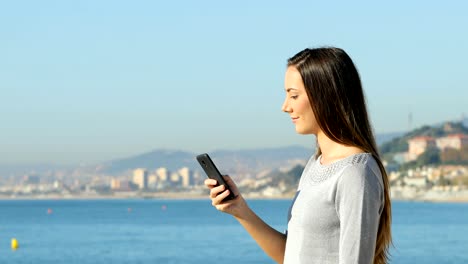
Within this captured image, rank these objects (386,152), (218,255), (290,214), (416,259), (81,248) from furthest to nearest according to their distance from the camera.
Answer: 1. (386,152)
2. (81,248)
3. (218,255)
4. (416,259)
5. (290,214)

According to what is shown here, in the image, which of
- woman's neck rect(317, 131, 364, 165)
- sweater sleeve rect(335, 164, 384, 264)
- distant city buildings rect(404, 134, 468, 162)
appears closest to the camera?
sweater sleeve rect(335, 164, 384, 264)

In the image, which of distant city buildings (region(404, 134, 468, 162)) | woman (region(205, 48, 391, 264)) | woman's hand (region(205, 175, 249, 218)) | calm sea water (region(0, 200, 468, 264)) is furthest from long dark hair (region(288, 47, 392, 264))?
distant city buildings (region(404, 134, 468, 162))

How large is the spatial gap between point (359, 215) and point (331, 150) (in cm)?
24

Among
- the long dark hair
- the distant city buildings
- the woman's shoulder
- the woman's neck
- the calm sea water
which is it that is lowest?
the distant city buildings

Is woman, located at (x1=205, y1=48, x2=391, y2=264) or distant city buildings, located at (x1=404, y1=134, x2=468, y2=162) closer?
woman, located at (x1=205, y1=48, x2=391, y2=264)

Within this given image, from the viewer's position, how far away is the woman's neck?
2635 mm

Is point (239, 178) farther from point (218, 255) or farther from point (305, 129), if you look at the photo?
point (305, 129)

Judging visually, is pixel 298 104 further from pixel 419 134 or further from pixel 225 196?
pixel 419 134

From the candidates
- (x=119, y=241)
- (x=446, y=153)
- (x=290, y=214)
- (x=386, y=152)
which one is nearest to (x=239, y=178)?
(x=386, y=152)

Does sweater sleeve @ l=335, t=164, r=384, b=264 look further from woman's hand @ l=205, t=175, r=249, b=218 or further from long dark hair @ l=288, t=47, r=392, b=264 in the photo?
woman's hand @ l=205, t=175, r=249, b=218

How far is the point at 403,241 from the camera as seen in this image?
51938mm

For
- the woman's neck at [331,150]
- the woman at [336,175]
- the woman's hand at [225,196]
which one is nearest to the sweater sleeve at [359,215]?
the woman at [336,175]

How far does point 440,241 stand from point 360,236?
167ft

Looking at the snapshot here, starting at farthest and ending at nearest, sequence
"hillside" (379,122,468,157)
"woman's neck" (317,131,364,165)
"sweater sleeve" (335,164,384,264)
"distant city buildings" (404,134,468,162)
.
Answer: "hillside" (379,122,468,157) → "distant city buildings" (404,134,468,162) → "woman's neck" (317,131,364,165) → "sweater sleeve" (335,164,384,264)
